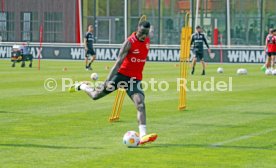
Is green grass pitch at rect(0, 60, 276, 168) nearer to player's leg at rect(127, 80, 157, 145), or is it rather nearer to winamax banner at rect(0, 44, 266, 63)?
player's leg at rect(127, 80, 157, 145)

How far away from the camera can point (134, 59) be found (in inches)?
624

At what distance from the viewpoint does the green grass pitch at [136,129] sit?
13.3 meters

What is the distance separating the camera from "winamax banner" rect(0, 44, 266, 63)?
53625mm

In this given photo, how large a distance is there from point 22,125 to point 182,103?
5.61 m

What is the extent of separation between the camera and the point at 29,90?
28156 millimetres

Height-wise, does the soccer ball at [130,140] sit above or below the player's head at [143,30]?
below

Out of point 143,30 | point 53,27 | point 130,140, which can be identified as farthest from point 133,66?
point 53,27

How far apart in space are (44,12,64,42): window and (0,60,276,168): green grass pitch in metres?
38.8

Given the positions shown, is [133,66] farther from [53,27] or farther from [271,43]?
[53,27]

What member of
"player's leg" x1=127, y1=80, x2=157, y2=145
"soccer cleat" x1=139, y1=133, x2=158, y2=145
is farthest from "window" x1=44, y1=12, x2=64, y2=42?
"soccer cleat" x1=139, y1=133, x2=158, y2=145

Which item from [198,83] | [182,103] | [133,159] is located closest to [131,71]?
[133,159]

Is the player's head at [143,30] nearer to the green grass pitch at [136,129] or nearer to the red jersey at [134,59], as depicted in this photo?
the red jersey at [134,59]

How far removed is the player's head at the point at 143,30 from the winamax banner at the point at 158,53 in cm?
3793

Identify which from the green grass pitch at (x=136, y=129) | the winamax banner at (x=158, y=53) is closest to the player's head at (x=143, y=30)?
the green grass pitch at (x=136, y=129)
